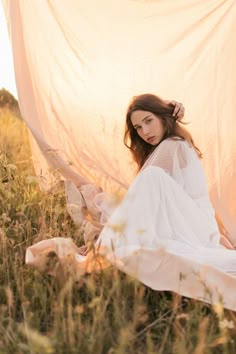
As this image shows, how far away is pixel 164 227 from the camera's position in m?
3.32

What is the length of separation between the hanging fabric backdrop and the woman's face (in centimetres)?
53

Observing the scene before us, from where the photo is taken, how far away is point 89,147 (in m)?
4.60

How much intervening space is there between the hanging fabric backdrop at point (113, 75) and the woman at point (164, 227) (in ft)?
1.37

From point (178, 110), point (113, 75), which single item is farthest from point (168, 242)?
point (113, 75)

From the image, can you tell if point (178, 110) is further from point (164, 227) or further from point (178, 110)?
point (164, 227)

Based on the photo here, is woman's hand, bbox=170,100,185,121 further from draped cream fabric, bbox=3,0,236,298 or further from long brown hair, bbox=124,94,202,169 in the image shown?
draped cream fabric, bbox=3,0,236,298

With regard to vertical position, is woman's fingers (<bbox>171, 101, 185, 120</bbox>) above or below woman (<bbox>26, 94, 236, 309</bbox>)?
above

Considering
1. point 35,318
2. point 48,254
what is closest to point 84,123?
point 48,254

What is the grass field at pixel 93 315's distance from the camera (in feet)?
7.98

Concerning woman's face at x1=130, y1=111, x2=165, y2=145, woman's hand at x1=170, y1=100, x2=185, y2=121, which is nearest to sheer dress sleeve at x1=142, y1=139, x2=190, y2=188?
woman's face at x1=130, y1=111, x2=165, y2=145

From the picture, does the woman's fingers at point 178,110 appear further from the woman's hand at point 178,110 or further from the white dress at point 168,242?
the white dress at point 168,242

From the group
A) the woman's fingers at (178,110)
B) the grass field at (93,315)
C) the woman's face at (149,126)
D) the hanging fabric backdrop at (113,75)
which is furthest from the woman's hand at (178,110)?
the grass field at (93,315)

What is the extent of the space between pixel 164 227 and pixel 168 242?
9 centimetres

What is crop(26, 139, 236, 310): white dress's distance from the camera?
2986 millimetres
